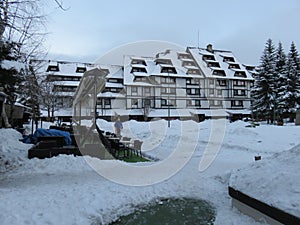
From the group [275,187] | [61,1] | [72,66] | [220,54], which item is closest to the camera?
[275,187]

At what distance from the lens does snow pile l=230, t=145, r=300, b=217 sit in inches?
138

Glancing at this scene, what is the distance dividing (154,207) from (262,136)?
1192 centimetres

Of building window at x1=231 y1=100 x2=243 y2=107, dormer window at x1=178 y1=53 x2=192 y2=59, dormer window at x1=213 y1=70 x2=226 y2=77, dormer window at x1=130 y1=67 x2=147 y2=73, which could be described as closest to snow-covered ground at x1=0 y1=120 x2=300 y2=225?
dormer window at x1=130 y1=67 x2=147 y2=73

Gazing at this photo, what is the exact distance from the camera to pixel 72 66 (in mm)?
43688

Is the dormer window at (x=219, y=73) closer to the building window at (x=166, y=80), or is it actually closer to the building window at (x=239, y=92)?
the building window at (x=239, y=92)

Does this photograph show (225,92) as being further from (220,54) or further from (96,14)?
(96,14)

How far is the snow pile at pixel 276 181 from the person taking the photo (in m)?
3.51

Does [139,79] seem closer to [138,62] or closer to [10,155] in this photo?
[138,62]

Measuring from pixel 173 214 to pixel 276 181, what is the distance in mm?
1875

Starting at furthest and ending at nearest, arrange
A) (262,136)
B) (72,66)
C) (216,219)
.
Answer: (72,66)
(262,136)
(216,219)

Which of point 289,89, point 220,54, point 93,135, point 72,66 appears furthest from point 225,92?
point 93,135

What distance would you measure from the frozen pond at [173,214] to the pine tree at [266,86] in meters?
31.4

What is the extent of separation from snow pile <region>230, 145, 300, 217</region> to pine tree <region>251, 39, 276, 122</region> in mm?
30793

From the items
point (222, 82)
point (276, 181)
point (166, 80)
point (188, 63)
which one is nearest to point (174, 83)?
point (166, 80)
